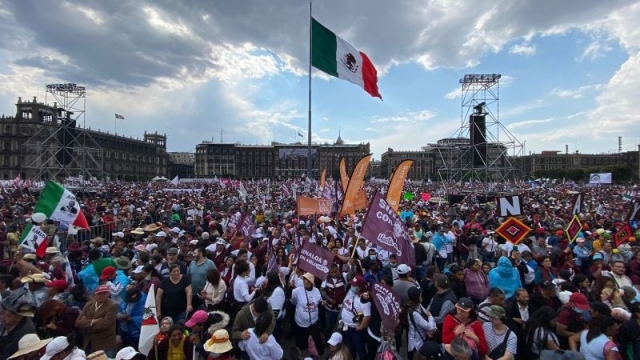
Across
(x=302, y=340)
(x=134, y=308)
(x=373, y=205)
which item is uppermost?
(x=373, y=205)

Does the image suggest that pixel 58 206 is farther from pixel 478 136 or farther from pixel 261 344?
pixel 478 136

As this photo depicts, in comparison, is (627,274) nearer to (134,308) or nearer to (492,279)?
(492,279)

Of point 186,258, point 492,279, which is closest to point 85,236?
point 186,258

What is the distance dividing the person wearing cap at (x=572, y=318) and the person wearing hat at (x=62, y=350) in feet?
15.1

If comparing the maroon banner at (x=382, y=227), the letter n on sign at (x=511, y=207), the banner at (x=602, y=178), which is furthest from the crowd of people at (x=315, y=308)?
the banner at (x=602, y=178)

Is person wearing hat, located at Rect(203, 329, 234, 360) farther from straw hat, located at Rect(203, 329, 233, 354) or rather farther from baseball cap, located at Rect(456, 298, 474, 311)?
baseball cap, located at Rect(456, 298, 474, 311)

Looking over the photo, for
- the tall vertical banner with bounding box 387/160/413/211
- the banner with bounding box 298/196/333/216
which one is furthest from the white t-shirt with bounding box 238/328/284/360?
the banner with bounding box 298/196/333/216

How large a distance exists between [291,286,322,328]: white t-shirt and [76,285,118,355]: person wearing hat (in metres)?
2.21

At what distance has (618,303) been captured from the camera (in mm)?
4645

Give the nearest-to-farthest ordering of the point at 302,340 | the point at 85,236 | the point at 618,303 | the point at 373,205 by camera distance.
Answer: the point at 618,303
the point at 302,340
the point at 373,205
the point at 85,236

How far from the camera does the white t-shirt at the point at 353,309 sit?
477cm

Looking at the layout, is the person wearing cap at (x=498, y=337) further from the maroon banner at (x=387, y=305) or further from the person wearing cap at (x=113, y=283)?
the person wearing cap at (x=113, y=283)

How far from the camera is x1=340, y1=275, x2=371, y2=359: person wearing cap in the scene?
4762 millimetres

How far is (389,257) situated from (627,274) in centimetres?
374
